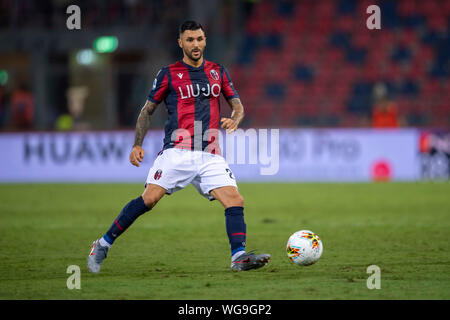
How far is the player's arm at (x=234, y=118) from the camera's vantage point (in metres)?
6.18

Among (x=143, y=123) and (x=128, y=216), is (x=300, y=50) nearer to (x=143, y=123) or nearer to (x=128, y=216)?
(x=143, y=123)

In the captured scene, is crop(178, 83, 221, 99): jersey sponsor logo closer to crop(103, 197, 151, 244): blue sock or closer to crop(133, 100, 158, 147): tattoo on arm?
crop(133, 100, 158, 147): tattoo on arm

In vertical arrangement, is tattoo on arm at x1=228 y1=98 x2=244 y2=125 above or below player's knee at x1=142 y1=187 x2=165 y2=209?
above

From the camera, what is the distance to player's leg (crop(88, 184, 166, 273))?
6.30m

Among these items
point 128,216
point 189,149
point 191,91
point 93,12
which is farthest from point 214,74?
point 93,12

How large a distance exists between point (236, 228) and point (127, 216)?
968mm

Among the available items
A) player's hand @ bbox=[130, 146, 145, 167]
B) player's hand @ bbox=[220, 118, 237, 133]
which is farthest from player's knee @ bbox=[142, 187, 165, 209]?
player's hand @ bbox=[220, 118, 237, 133]

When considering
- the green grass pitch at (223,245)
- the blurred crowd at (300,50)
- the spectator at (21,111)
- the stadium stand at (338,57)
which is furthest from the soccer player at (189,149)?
the spectator at (21,111)

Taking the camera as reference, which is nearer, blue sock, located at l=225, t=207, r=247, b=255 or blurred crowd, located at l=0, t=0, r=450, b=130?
blue sock, located at l=225, t=207, r=247, b=255

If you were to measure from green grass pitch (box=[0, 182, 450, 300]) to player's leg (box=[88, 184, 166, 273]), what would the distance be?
14cm

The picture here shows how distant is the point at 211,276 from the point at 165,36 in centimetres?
1743

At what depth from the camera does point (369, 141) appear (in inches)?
682

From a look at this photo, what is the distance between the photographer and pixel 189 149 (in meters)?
6.42

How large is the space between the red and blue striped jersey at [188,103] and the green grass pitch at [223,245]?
3.86 ft
